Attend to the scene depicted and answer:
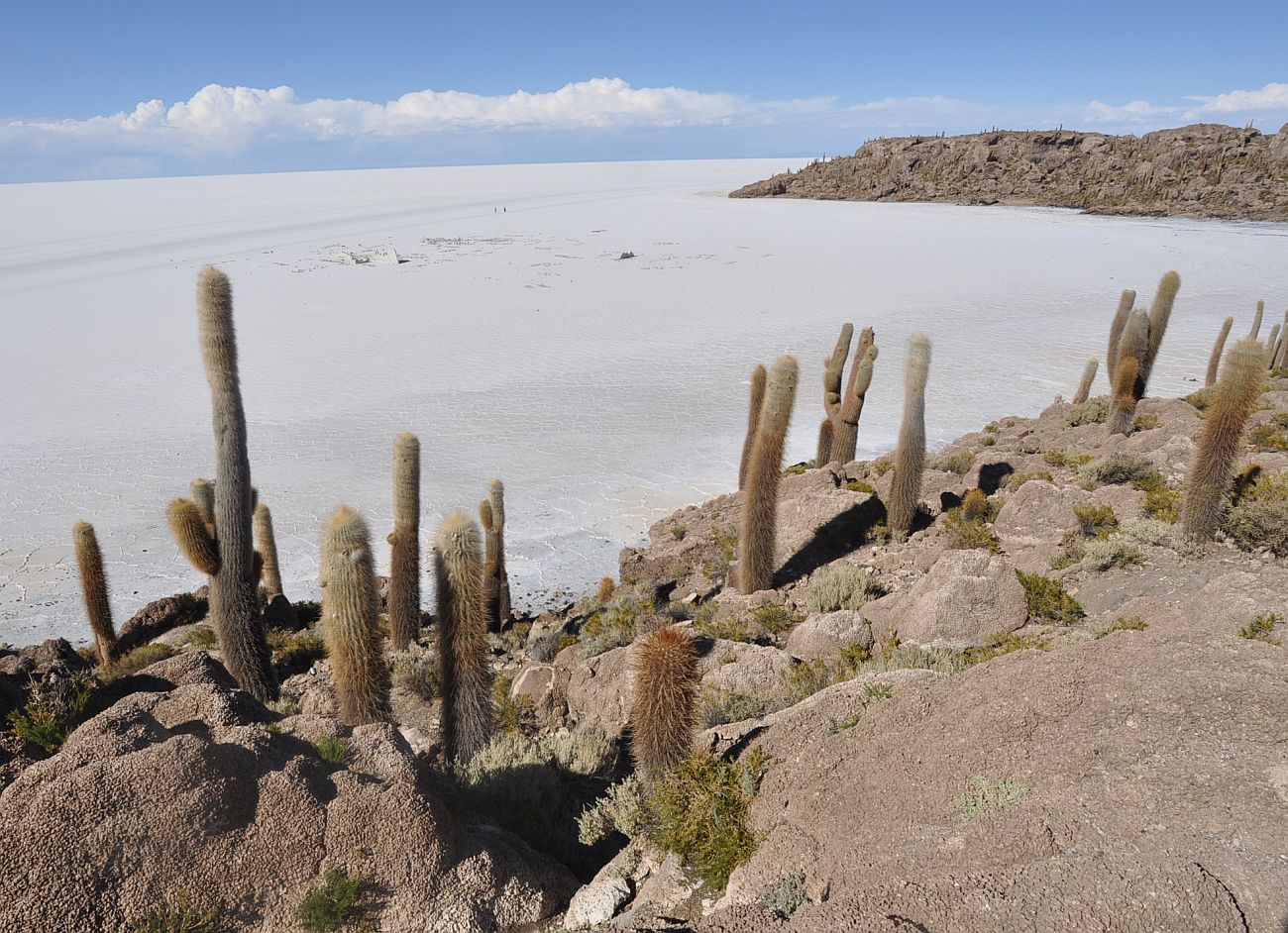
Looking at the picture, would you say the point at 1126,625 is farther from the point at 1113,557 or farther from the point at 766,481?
the point at 766,481

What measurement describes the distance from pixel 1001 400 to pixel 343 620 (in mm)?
19140

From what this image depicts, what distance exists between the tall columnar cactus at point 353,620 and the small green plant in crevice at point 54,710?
176 centimetres

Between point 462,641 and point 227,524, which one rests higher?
point 227,524

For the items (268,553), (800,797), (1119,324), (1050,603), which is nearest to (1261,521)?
(1050,603)

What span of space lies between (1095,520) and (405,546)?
7595 millimetres

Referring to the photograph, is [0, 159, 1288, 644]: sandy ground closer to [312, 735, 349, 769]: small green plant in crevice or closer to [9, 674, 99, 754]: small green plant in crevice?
[9, 674, 99, 754]: small green plant in crevice

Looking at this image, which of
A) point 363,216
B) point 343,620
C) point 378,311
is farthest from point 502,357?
point 363,216

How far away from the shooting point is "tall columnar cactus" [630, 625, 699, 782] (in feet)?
15.4

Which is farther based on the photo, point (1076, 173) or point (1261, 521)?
point (1076, 173)

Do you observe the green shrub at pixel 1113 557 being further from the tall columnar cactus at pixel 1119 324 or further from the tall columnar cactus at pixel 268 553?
the tall columnar cactus at pixel 268 553

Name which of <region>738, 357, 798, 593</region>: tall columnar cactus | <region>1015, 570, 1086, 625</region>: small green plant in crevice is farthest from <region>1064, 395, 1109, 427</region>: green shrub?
<region>1015, 570, 1086, 625</region>: small green plant in crevice

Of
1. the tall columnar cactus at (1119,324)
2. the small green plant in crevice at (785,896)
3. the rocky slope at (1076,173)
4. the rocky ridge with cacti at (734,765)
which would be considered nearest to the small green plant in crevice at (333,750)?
→ the rocky ridge with cacti at (734,765)

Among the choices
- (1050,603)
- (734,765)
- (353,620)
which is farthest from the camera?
(1050,603)

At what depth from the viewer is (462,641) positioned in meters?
5.96
